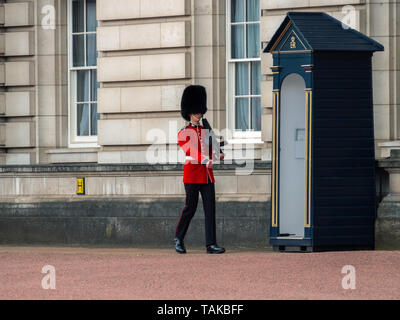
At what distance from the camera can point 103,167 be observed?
548 inches

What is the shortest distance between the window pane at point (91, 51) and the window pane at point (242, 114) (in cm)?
229

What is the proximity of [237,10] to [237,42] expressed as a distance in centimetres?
40

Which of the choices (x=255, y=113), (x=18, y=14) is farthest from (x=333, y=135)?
(x=18, y=14)

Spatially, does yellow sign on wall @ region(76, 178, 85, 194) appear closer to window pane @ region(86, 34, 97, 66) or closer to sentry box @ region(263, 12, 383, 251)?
window pane @ region(86, 34, 97, 66)

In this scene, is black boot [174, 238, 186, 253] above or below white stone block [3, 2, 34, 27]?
below

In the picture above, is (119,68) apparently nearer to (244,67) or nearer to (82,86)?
(82,86)

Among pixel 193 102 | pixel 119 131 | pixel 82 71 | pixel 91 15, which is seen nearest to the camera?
pixel 193 102

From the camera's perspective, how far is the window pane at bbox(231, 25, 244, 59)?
551 inches

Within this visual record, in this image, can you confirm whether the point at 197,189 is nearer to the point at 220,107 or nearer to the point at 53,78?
the point at 220,107

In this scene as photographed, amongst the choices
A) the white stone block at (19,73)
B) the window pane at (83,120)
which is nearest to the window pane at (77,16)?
the white stone block at (19,73)

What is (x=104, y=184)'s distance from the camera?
45.9ft

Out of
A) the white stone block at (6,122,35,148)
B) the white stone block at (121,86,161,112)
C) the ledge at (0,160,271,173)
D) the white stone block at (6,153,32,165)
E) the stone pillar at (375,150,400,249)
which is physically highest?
the white stone block at (121,86,161,112)

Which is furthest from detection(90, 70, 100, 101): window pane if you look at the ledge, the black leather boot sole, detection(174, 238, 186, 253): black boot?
the black leather boot sole

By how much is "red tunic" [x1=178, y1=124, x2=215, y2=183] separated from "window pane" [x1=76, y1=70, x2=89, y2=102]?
384 centimetres
